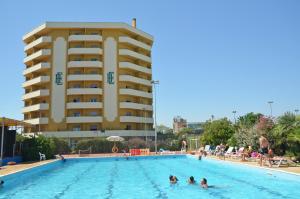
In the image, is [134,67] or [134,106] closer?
[134,106]

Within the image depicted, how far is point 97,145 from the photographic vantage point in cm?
4144

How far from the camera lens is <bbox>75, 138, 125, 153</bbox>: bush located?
41000mm

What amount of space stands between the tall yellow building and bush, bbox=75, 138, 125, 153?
22.6 ft

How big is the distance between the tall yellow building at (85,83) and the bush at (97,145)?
6884 millimetres

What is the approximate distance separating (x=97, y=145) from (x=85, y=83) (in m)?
14.3

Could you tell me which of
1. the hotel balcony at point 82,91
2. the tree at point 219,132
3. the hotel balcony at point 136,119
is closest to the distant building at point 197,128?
the hotel balcony at point 136,119

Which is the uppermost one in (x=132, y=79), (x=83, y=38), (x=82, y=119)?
(x=83, y=38)

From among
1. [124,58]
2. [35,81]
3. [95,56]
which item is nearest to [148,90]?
[124,58]

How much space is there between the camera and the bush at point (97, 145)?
4100cm

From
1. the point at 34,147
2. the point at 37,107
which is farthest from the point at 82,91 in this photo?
the point at 34,147

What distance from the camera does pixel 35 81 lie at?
5353 cm

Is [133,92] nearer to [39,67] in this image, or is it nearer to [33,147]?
[39,67]

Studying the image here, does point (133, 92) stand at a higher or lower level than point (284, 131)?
higher

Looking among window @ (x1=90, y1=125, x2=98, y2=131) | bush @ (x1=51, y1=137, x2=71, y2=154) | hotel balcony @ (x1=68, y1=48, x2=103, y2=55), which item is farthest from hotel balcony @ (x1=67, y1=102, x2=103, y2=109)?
bush @ (x1=51, y1=137, x2=71, y2=154)
